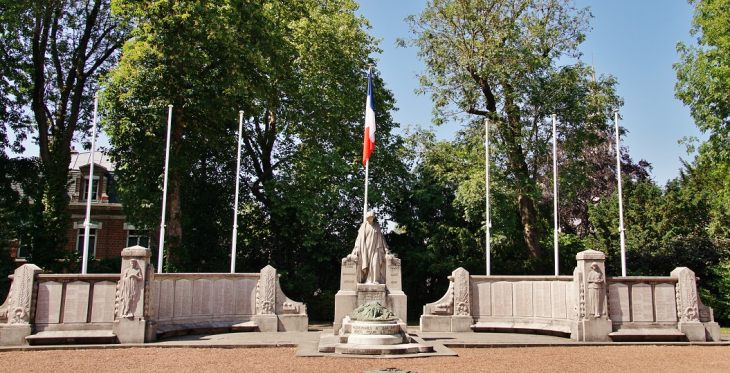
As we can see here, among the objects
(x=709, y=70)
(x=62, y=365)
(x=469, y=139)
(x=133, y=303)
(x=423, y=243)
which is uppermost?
(x=709, y=70)

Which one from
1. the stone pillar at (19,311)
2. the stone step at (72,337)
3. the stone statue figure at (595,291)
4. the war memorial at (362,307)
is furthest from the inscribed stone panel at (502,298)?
the stone pillar at (19,311)

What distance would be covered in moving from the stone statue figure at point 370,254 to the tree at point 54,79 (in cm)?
1732

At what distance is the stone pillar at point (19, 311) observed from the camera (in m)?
13.5

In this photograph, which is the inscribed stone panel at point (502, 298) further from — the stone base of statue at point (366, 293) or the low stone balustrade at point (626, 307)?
the stone base of statue at point (366, 293)

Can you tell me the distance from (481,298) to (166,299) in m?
8.64

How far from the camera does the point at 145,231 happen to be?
2694 centimetres

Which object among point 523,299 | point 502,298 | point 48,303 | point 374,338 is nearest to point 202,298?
point 48,303

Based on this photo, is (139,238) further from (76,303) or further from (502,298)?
(502,298)

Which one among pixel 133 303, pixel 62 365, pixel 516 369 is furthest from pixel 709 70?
pixel 62 365

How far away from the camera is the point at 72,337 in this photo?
13.8 m

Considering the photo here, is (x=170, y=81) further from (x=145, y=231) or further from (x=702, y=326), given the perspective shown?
(x=702, y=326)

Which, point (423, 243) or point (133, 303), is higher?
point (423, 243)

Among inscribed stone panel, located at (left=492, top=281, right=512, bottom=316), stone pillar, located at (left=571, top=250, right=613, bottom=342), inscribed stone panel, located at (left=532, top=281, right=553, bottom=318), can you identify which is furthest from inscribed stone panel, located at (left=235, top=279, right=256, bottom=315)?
stone pillar, located at (left=571, top=250, right=613, bottom=342)

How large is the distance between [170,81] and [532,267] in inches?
668
